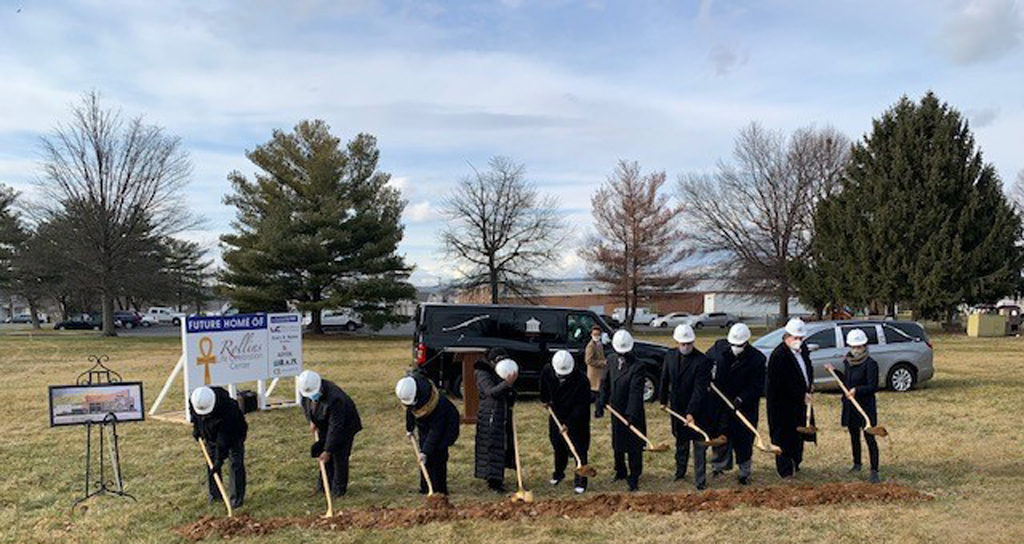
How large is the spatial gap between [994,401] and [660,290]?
115 feet

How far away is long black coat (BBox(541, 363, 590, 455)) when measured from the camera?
8148 millimetres

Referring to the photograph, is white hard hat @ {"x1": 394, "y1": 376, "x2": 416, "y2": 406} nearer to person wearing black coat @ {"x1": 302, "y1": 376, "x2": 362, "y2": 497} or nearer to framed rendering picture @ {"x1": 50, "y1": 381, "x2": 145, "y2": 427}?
person wearing black coat @ {"x1": 302, "y1": 376, "x2": 362, "y2": 497}

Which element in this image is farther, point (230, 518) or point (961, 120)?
point (961, 120)

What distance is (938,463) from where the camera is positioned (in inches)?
361

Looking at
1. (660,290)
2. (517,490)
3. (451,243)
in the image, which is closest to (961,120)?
(660,290)

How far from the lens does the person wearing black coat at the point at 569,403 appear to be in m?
8.13

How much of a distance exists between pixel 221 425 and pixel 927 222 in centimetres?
3868

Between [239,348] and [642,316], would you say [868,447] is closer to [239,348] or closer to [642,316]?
[239,348]

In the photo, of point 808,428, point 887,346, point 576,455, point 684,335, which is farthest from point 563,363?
point 887,346

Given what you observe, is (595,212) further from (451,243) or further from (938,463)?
(938,463)

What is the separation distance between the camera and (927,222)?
37.8 meters

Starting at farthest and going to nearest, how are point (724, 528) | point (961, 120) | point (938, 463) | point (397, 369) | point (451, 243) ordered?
point (451, 243) < point (961, 120) < point (397, 369) < point (938, 463) < point (724, 528)

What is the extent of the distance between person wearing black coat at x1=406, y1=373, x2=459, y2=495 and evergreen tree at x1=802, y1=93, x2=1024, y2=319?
3603 cm

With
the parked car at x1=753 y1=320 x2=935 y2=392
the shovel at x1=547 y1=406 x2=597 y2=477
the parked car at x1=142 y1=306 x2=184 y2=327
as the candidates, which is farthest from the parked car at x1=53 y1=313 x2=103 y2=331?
the shovel at x1=547 y1=406 x2=597 y2=477
